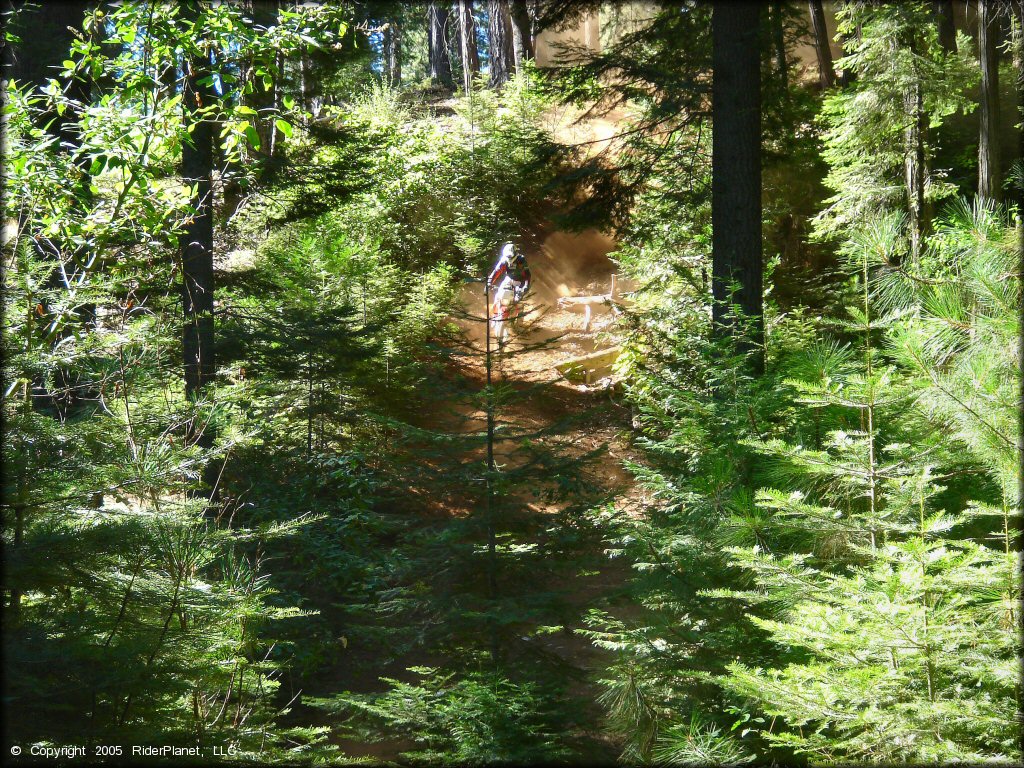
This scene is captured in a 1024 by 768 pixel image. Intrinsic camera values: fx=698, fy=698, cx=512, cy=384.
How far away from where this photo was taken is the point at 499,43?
2389cm

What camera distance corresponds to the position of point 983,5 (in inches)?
322

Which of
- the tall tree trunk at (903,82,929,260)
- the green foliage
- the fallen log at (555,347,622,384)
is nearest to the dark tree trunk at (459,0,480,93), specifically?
the fallen log at (555,347,622,384)

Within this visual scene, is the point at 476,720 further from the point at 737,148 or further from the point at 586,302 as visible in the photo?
the point at 586,302

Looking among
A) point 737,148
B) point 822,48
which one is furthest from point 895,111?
point 822,48

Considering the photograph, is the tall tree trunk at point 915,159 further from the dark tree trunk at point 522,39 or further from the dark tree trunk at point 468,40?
the dark tree trunk at point 468,40

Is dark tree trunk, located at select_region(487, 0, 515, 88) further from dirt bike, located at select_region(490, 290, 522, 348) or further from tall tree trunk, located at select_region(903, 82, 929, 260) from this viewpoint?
dirt bike, located at select_region(490, 290, 522, 348)

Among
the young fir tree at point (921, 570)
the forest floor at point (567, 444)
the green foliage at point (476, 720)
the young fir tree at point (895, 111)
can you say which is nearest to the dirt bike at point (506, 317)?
the forest floor at point (567, 444)

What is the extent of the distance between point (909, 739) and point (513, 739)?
281 cm

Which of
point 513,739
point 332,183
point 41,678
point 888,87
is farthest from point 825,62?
point 41,678

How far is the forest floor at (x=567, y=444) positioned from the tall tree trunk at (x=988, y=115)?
4991 millimetres

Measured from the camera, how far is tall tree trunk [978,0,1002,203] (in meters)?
8.34

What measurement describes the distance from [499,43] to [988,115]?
60.9ft

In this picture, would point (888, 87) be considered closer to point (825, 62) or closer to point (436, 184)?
point (825, 62)

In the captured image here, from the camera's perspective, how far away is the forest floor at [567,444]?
20.0 ft
